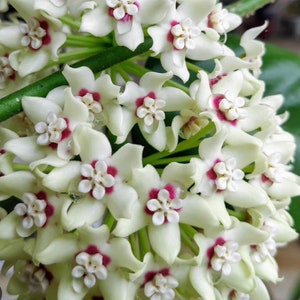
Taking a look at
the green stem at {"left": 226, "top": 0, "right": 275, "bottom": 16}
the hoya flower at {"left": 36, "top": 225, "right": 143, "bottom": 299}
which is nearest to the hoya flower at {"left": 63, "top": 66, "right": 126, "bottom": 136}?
the hoya flower at {"left": 36, "top": 225, "right": 143, "bottom": 299}

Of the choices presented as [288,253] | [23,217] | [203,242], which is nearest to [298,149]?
[203,242]

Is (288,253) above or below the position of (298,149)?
below

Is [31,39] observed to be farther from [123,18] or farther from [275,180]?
[275,180]

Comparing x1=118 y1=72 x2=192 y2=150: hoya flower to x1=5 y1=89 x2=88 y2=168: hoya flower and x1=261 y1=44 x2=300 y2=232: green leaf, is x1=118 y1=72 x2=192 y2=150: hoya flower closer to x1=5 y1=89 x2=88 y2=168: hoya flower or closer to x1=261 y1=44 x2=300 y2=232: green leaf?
x1=5 y1=89 x2=88 y2=168: hoya flower

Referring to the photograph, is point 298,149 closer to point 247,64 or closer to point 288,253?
point 247,64

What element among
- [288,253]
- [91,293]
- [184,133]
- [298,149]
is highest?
[184,133]

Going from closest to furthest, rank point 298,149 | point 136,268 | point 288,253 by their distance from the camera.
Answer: point 136,268
point 298,149
point 288,253

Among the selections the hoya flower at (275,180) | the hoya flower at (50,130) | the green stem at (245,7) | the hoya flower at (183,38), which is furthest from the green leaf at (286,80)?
the hoya flower at (50,130)
